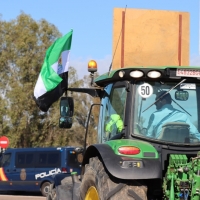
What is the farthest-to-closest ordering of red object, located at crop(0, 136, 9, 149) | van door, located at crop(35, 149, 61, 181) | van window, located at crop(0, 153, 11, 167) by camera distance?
red object, located at crop(0, 136, 9, 149) → van window, located at crop(0, 153, 11, 167) → van door, located at crop(35, 149, 61, 181)

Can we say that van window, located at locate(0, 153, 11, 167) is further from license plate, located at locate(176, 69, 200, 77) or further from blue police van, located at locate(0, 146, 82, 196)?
license plate, located at locate(176, 69, 200, 77)

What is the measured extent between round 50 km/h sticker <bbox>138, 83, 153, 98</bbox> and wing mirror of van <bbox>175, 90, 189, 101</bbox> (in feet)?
1.10

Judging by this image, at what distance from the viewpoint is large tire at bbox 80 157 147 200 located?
617 centimetres

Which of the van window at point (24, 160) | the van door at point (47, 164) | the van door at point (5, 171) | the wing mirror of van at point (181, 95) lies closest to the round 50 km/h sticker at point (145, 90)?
the wing mirror of van at point (181, 95)

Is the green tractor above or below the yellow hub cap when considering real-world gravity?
above

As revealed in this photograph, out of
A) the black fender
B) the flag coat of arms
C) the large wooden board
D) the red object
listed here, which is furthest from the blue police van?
the black fender

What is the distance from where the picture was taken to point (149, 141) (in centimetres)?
680

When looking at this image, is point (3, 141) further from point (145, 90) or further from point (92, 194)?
point (145, 90)

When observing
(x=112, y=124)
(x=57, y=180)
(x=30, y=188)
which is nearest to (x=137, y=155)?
(x=112, y=124)

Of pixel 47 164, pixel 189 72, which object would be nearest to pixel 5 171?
pixel 47 164

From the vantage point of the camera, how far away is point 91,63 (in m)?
8.04

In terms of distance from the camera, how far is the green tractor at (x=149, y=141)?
20.6 feet

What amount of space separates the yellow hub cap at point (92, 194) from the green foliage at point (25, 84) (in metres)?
32.3

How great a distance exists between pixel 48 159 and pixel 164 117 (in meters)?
17.6
